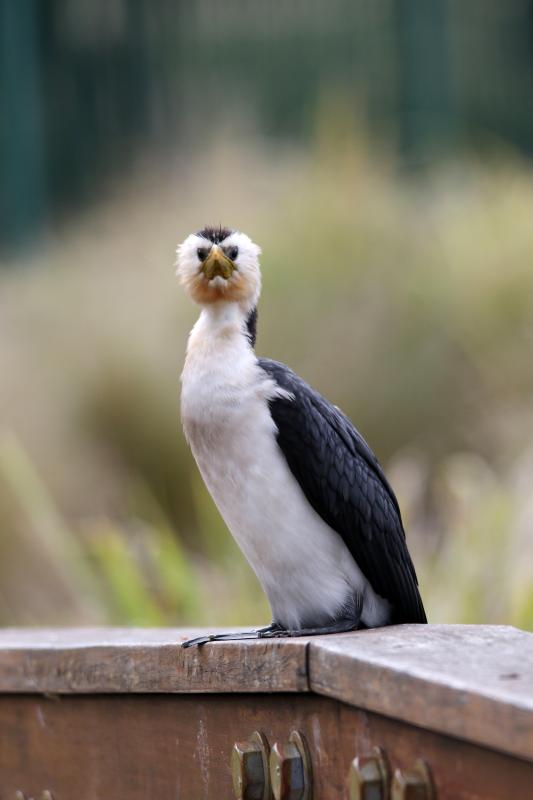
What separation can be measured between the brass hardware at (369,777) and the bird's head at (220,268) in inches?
46.0

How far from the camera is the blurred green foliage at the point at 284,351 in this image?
6.84 meters

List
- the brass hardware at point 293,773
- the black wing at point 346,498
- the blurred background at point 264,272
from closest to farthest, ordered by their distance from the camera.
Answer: the brass hardware at point 293,773, the black wing at point 346,498, the blurred background at point 264,272

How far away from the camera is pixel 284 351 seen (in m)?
8.24

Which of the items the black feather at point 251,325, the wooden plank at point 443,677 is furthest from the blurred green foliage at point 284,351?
the wooden plank at point 443,677

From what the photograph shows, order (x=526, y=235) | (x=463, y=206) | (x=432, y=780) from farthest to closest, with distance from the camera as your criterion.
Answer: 1. (x=463, y=206)
2. (x=526, y=235)
3. (x=432, y=780)

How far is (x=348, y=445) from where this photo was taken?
3.12 m

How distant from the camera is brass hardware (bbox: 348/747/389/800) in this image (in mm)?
2227

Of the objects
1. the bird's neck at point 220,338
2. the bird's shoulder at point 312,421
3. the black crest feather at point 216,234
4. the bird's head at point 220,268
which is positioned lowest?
the bird's shoulder at point 312,421

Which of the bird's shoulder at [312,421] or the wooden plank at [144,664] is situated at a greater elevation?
the bird's shoulder at [312,421]

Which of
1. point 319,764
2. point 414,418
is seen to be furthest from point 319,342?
point 319,764

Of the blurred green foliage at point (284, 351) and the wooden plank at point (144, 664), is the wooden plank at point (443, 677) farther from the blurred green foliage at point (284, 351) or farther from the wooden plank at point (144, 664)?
the blurred green foliage at point (284, 351)

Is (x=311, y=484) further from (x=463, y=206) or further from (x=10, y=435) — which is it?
(x=463, y=206)

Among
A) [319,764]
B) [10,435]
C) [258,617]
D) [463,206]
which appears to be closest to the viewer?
[319,764]

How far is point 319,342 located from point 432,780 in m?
6.18
